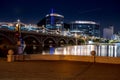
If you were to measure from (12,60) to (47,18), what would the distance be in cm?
16699

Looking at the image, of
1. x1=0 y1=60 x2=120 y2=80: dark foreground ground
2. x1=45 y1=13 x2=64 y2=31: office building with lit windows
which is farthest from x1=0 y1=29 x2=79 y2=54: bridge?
x1=45 y1=13 x2=64 y2=31: office building with lit windows

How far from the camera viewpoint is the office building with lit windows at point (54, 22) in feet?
570

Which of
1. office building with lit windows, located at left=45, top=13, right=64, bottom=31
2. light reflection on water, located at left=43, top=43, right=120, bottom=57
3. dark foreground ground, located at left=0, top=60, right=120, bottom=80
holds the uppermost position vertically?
office building with lit windows, located at left=45, top=13, right=64, bottom=31

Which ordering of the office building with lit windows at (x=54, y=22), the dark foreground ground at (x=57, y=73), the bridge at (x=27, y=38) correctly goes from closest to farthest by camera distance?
the dark foreground ground at (x=57, y=73) < the bridge at (x=27, y=38) < the office building with lit windows at (x=54, y=22)

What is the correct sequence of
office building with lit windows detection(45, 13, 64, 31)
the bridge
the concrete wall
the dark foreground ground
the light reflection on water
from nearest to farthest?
1. the dark foreground ground
2. the concrete wall
3. the light reflection on water
4. the bridge
5. office building with lit windows detection(45, 13, 64, 31)

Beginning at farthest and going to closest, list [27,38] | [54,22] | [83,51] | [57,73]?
[54,22] → [27,38] → [83,51] → [57,73]

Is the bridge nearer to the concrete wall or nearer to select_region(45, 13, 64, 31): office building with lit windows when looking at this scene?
the concrete wall

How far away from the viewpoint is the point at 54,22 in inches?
7170

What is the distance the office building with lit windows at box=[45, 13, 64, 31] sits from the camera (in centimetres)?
17388

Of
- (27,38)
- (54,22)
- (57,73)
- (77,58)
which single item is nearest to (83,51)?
(27,38)

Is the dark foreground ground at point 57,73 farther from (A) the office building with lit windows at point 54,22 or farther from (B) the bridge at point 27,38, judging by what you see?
(A) the office building with lit windows at point 54,22

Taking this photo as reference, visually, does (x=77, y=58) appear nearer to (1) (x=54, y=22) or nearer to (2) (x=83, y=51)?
(2) (x=83, y=51)

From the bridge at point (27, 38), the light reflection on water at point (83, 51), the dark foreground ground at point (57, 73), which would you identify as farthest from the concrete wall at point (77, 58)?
the light reflection on water at point (83, 51)

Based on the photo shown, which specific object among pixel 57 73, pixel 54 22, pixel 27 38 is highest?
pixel 54 22
